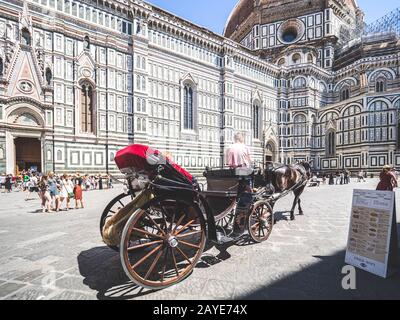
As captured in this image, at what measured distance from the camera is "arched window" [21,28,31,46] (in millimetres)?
18219

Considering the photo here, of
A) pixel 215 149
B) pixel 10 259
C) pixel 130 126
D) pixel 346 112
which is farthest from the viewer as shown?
pixel 346 112

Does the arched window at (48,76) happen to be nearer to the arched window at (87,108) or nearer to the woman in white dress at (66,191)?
the arched window at (87,108)

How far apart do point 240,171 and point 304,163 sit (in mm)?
3889

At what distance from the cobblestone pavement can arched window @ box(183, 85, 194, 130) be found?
965 inches

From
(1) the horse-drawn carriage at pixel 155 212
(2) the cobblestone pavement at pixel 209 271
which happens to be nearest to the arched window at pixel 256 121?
(2) the cobblestone pavement at pixel 209 271

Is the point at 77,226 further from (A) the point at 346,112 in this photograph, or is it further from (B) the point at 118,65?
(A) the point at 346,112

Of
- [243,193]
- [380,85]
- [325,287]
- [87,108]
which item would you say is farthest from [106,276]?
[380,85]

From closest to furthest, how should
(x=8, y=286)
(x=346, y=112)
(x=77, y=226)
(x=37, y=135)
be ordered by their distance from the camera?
(x=8, y=286) < (x=77, y=226) < (x=37, y=135) < (x=346, y=112)

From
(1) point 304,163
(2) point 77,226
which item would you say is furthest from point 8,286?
(1) point 304,163

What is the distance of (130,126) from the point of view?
23.6 metres

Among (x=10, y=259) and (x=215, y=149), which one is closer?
(x=10, y=259)

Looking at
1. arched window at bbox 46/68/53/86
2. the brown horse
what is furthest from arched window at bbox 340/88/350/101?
arched window at bbox 46/68/53/86

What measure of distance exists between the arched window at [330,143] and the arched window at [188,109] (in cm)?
2282

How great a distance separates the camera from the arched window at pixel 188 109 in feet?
94.2
